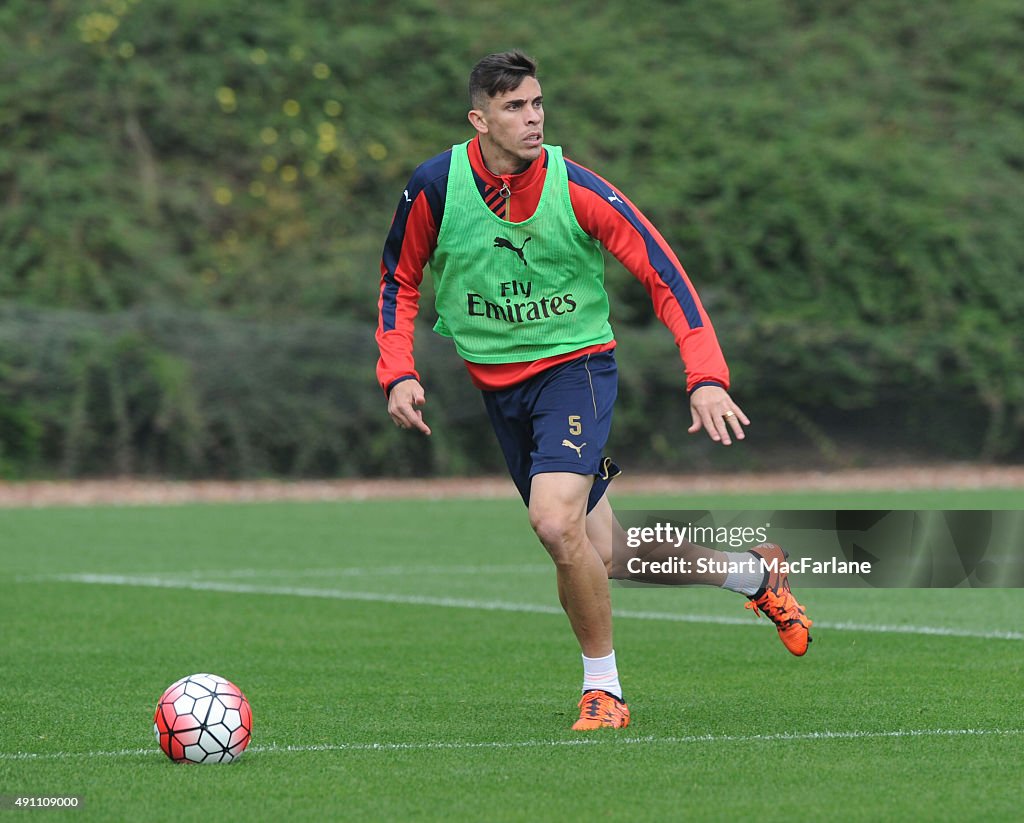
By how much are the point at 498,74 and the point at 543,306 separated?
34.5 inches

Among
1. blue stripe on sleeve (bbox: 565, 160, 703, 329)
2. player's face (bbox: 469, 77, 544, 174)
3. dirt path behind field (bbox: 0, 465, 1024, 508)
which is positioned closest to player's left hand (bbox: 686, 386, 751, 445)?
blue stripe on sleeve (bbox: 565, 160, 703, 329)

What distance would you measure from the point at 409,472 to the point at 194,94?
23.1 feet

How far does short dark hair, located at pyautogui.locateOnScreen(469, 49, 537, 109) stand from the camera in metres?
6.64

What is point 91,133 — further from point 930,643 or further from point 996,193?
point 930,643

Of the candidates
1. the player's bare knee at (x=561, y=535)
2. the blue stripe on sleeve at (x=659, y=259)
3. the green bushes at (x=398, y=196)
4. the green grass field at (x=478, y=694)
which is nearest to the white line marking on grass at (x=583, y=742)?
the green grass field at (x=478, y=694)

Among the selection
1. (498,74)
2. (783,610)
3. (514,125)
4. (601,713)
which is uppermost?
(498,74)

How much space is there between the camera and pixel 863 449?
25812 millimetres

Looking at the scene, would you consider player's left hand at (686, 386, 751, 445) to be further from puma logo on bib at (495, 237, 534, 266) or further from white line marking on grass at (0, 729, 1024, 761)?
white line marking on grass at (0, 729, 1024, 761)

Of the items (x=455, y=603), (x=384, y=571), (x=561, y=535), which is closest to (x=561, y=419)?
(x=561, y=535)

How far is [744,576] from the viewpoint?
7.41m

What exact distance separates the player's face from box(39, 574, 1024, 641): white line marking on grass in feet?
12.5

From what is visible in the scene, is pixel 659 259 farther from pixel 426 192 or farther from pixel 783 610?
pixel 783 610

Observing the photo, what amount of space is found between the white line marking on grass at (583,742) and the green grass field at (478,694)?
2 centimetres

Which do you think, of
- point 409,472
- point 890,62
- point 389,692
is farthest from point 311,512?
point 890,62
